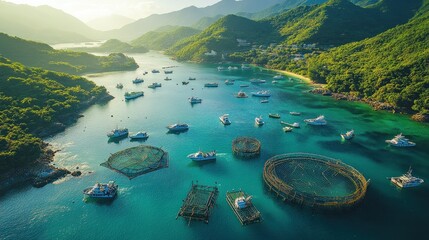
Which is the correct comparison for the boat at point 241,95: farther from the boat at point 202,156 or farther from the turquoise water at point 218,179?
the boat at point 202,156

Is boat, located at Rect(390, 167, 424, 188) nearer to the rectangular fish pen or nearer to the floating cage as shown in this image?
the rectangular fish pen

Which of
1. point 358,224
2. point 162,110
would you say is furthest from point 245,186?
point 162,110

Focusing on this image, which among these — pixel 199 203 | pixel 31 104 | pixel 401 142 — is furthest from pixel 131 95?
pixel 401 142

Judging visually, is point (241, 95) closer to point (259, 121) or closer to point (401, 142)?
point (259, 121)

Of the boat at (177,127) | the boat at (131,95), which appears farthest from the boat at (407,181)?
the boat at (131,95)

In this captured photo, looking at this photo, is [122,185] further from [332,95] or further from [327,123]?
[332,95]

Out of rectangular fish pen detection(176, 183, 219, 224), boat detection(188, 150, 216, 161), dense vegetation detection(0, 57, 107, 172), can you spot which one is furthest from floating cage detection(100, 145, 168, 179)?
dense vegetation detection(0, 57, 107, 172)
